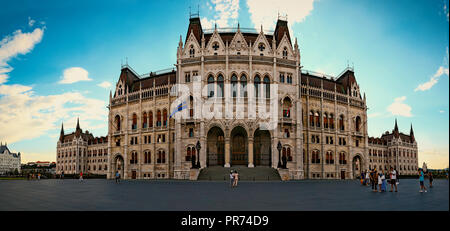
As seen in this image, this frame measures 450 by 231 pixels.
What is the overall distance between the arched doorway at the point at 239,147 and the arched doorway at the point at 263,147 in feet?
6.05

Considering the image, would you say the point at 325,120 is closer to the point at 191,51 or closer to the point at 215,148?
the point at 215,148

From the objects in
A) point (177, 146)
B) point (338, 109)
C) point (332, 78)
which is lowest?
point (177, 146)

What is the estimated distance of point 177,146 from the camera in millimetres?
55156

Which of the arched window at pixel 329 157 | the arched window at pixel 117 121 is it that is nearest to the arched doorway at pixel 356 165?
the arched window at pixel 329 157

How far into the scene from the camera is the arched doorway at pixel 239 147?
54938 millimetres

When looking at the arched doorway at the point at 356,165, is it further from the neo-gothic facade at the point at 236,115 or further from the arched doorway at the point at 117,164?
the arched doorway at the point at 117,164

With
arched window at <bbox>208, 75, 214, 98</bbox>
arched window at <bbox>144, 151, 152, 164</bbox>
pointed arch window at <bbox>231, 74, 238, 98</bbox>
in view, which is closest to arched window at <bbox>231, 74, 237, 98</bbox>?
pointed arch window at <bbox>231, 74, 238, 98</bbox>

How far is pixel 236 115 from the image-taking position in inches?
2073

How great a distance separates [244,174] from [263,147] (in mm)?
9064

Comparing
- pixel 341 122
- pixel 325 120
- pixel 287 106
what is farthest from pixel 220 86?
pixel 341 122

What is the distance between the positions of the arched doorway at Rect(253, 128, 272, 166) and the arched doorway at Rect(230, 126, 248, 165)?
184 centimetres

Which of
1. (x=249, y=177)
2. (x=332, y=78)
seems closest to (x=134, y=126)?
(x=249, y=177)
